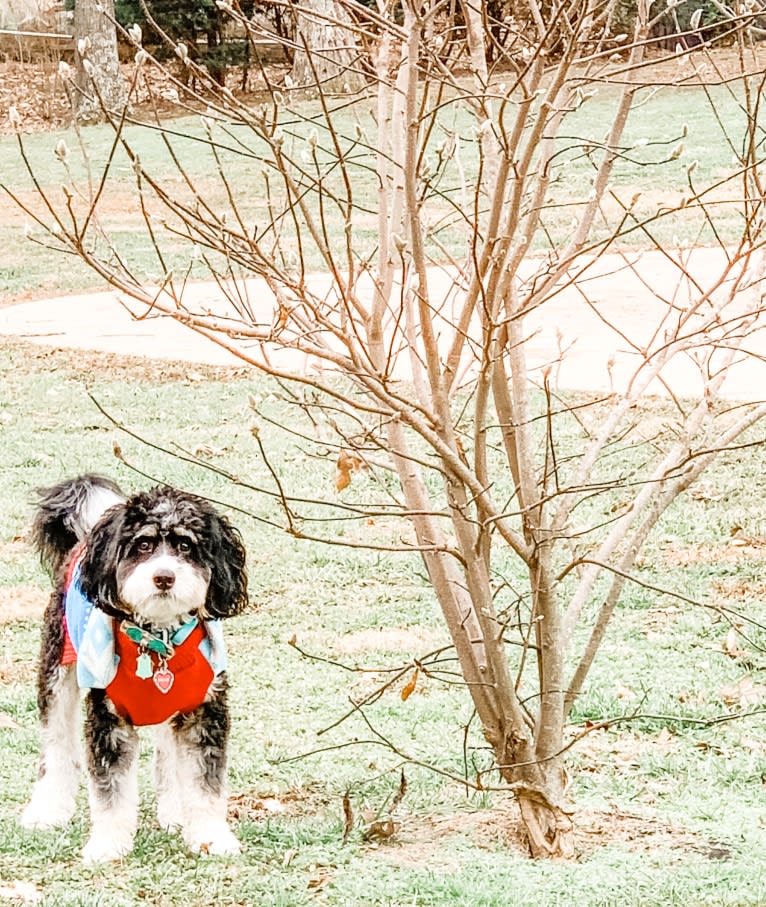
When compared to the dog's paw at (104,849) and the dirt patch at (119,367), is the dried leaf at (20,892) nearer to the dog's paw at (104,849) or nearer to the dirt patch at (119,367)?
the dog's paw at (104,849)

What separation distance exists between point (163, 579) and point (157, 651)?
26 centimetres

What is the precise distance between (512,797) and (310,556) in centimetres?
309

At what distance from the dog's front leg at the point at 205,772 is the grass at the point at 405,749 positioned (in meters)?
0.07

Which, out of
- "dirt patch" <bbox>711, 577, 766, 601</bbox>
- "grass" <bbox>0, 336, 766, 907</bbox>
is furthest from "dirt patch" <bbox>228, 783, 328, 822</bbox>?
"dirt patch" <bbox>711, 577, 766, 601</bbox>

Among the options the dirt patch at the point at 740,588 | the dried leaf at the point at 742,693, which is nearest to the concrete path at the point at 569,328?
the dirt patch at the point at 740,588

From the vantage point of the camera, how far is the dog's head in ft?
12.9

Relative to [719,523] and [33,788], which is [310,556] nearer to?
Answer: [719,523]

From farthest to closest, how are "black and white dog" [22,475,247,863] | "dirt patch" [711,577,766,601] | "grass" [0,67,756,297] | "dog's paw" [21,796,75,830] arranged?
"grass" [0,67,756,297], "dirt patch" [711,577,766,601], "dog's paw" [21,796,75,830], "black and white dog" [22,475,247,863]

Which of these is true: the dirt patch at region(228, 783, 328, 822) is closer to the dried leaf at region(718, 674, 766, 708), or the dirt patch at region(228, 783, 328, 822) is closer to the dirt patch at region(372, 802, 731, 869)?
the dirt patch at region(372, 802, 731, 869)

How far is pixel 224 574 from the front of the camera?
13.6 ft

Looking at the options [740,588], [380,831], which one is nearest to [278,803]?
[380,831]

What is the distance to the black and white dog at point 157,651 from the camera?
157 inches

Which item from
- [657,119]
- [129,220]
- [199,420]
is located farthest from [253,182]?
[199,420]

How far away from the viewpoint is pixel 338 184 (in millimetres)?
19891
